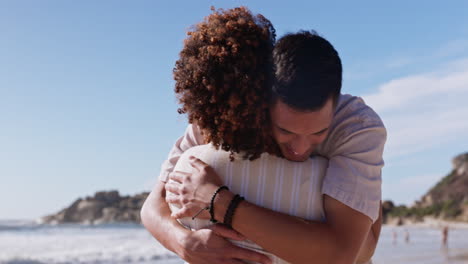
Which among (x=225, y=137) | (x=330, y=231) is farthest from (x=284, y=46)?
(x=330, y=231)

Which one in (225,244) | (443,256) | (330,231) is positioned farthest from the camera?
(443,256)

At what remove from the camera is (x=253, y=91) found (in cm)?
172

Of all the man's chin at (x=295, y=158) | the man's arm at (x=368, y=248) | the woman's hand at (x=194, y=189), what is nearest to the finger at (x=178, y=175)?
the woman's hand at (x=194, y=189)

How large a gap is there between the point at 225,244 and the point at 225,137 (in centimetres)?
34

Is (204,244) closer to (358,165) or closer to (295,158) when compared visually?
(295,158)

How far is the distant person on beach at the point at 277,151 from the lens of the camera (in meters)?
1.68

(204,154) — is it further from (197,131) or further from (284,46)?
(284,46)

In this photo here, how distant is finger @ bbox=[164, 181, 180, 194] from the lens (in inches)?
76.9

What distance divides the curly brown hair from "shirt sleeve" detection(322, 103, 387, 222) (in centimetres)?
21

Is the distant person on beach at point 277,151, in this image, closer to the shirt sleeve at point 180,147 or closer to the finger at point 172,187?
the finger at point 172,187

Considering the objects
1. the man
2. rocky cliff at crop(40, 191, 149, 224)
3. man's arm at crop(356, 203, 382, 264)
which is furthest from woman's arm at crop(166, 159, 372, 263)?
rocky cliff at crop(40, 191, 149, 224)

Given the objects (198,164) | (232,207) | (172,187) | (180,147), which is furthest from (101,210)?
(232,207)

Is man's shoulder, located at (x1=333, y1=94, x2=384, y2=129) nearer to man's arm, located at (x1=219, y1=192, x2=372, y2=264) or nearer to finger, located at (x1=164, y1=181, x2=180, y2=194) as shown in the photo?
man's arm, located at (x1=219, y1=192, x2=372, y2=264)

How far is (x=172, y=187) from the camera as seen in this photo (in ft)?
6.53
